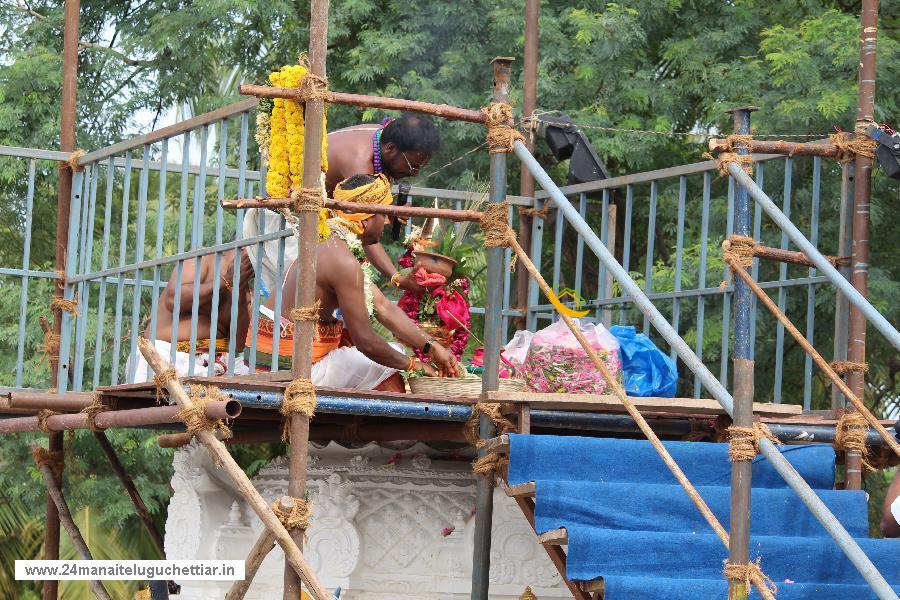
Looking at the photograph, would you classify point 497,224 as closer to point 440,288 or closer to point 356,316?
point 356,316

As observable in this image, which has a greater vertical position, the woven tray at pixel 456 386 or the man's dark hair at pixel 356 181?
the man's dark hair at pixel 356 181

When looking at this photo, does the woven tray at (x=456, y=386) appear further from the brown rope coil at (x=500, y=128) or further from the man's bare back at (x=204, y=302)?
the man's bare back at (x=204, y=302)

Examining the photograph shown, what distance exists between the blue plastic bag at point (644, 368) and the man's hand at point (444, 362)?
2.48 feet

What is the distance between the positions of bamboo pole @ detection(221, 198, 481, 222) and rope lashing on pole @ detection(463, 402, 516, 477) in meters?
0.78

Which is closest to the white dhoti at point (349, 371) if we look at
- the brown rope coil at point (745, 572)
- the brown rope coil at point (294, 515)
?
the brown rope coil at point (294, 515)

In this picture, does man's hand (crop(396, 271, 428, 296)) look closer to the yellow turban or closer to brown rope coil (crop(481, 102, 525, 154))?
the yellow turban

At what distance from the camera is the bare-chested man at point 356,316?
6.51 m

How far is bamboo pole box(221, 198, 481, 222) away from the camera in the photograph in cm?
586

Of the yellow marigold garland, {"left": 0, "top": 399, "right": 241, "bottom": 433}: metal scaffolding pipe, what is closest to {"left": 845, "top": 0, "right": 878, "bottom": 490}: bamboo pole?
the yellow marigold garland

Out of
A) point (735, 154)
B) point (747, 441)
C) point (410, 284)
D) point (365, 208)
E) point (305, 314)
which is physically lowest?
point (747, 441)

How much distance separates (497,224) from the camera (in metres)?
6.14

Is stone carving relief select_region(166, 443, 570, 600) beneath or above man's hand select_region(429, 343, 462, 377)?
beneath

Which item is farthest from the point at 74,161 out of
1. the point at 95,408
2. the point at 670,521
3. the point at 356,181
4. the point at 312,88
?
the point at 670,521

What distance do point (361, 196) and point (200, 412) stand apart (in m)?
1.44
